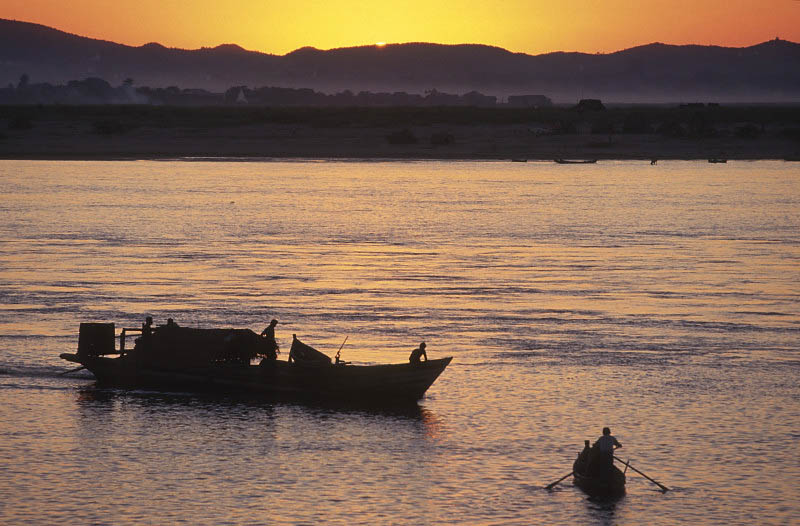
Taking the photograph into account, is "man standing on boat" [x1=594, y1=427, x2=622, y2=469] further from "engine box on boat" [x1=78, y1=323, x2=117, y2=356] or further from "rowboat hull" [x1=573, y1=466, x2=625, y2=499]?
"engine box on boat" [x1=78, y1=323, x2=117, y2=356]

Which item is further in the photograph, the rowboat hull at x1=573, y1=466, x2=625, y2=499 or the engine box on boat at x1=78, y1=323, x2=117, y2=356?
the engine box on boat at x1=78, y1=323, x2=117, y2=356

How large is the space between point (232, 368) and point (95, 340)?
4754 mm

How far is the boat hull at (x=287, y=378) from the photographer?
3609 cm

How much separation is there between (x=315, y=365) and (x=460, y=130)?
14320 centimetres

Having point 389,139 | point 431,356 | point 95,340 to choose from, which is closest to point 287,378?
point 431,356

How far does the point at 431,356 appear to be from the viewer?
133 ft

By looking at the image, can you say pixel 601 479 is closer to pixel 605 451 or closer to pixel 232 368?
pixel 605 451

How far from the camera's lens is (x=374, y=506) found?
27297 millimetres

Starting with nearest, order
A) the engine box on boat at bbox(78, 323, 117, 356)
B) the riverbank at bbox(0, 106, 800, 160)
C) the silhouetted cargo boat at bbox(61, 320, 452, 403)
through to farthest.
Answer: the silhouetted cargo boat at bbox(61, 320, 452, 403)
the engine box on boat at bbox(78, 323, 117, 356)
the riverbank at bbox(0, 106, 800, 160)

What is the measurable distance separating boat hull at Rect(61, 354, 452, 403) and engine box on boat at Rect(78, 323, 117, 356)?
259mm

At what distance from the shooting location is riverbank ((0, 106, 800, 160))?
159 metres

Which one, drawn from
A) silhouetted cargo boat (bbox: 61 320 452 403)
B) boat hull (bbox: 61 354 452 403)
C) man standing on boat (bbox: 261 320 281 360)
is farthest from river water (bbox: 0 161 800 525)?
man standing on boat (bbox: 261 320 281 360)

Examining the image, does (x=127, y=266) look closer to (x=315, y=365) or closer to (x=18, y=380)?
(x=18, y=380)

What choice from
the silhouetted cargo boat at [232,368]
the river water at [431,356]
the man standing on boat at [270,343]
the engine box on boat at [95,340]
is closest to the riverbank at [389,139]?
the river water at [431,356]
